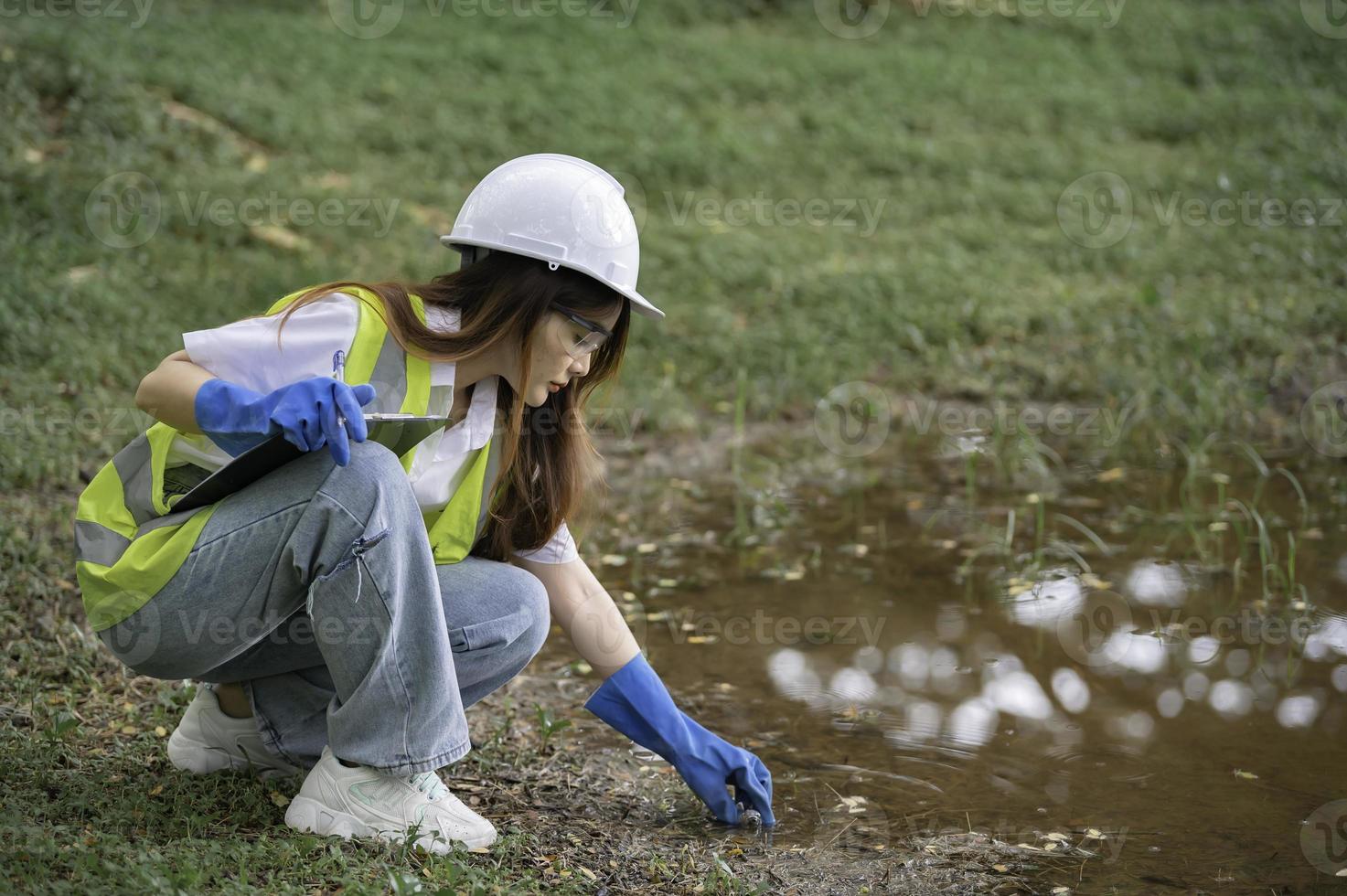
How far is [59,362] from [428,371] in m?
3.06

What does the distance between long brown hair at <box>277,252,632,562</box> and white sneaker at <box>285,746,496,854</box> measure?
1.76 ft

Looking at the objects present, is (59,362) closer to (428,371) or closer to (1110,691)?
(428,371)

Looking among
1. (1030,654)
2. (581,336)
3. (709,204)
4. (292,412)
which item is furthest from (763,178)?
(292,412)

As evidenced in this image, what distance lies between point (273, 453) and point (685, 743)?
1.02 meters

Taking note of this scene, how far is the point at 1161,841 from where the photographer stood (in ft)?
8.45

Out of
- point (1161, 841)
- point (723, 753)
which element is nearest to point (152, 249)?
point (723, 753)

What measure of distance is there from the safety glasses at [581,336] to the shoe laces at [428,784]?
0.85 metres

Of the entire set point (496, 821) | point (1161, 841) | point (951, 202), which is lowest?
point (496, 821)

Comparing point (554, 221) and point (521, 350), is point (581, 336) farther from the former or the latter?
point (554, 221)

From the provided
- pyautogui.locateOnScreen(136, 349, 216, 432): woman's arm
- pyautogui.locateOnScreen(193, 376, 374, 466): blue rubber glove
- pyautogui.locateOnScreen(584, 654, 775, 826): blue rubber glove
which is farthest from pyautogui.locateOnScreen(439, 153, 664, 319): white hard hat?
pyautogui.locateOnScreen(584, 654, 775, 826): blue rubber glove

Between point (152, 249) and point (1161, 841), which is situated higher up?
point (152, 249)

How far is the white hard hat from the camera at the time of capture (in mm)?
2484

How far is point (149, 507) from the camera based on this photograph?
239 centimetres

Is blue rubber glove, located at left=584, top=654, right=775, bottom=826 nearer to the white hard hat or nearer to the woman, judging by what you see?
the woman
